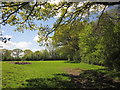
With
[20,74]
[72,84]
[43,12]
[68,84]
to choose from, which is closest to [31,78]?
[20,74]

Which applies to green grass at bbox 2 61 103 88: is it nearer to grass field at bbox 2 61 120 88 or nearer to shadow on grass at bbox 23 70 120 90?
grass field at bbox 2 61 120 88

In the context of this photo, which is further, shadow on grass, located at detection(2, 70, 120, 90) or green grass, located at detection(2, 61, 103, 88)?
green grass, located at detection(2, 61, 103, 88)

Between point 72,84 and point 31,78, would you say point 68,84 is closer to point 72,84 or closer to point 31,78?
point 72,84

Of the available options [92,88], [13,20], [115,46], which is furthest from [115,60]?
[13,20]

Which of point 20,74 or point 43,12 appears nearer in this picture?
point 43,12

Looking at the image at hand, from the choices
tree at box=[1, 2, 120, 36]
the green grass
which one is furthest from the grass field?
tree at box=[1, 2, 120, 36]

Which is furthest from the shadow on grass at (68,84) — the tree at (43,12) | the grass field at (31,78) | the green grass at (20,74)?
the tree at (43,12)

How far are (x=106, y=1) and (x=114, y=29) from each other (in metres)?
4.45

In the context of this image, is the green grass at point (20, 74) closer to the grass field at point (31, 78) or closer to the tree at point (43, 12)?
the grass field at point (31, 78)

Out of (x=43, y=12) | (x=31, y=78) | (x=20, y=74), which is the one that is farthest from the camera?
(x=20, y=74)

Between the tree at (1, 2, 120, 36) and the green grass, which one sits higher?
the tree at (1, 2, 120, 36)

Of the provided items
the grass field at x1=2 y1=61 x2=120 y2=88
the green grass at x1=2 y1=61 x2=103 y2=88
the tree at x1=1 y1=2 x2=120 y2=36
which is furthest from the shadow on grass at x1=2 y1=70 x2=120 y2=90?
the tree at x1=1 y1=2 x2=120 y2=36

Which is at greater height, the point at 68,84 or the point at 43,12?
the point at 43,12

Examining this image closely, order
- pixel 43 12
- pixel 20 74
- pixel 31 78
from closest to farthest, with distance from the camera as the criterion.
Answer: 1. pixel 43 12
2. pixel 31 78
3. pixel 20 74
